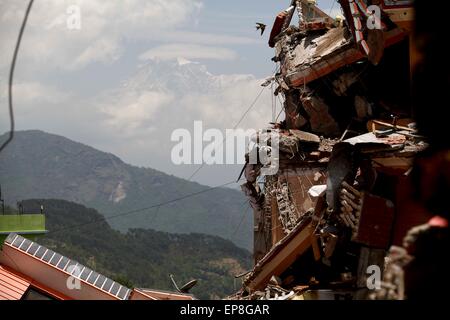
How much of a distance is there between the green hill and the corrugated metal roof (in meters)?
62.5

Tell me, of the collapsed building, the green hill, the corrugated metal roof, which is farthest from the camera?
the green hill

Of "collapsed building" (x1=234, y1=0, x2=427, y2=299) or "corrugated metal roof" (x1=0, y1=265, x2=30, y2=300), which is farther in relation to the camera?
"corrugated metal roof" (x1=0, y1=265, x2=30, y2=300)

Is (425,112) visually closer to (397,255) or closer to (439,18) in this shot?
(439,18)

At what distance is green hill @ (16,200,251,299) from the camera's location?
3504 inches

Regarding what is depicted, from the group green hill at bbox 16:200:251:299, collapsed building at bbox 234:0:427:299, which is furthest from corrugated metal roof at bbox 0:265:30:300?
green hill at bbox 16:200:251:299

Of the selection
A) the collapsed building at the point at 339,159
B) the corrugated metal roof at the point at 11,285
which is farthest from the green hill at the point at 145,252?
the corrugated metal roof at the point at 11,285

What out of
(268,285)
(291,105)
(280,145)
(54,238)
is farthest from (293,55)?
(54,238)

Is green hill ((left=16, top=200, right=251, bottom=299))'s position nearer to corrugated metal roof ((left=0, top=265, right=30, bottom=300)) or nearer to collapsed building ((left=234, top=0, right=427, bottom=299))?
collapsed building ((left=234, top=0, right=427, bottom=299))

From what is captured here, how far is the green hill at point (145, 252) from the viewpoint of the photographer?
8900 centimetres

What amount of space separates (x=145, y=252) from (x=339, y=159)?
312ft

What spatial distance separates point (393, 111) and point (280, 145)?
354 cm

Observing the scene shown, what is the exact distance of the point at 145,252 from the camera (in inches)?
4267

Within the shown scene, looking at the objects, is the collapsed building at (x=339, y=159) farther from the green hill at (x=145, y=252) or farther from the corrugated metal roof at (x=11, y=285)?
the green hill at (x=145, y=252)

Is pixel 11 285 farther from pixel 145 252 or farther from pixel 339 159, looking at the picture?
pixel 145 252
